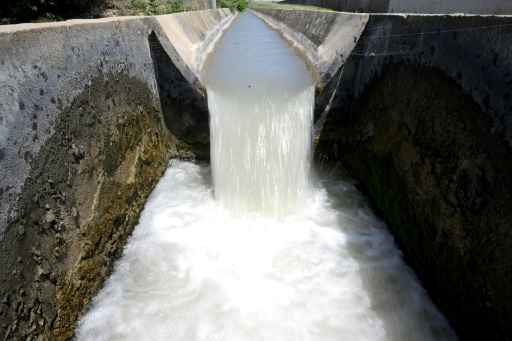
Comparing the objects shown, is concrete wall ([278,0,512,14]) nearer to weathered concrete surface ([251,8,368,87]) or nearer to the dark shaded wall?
weathered concrete surface ([251,8,368,87])

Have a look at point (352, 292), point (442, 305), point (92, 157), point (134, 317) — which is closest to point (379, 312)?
point (352, 292)

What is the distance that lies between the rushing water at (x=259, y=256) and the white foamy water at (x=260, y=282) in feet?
0.04

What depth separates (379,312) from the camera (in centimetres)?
334

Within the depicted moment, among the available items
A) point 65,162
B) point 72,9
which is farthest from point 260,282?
point 72,9

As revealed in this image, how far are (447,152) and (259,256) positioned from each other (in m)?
2.35

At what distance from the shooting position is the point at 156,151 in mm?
5219

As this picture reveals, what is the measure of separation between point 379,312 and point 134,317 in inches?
97.1

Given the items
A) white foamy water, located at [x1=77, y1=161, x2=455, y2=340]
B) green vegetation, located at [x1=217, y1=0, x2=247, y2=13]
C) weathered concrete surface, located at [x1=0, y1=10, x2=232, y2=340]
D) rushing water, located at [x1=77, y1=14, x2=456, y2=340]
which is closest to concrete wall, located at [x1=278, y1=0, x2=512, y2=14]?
rushing water, located at [x1=77, y1=14, x2=456, y2=340]

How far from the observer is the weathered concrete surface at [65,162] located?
225 cm

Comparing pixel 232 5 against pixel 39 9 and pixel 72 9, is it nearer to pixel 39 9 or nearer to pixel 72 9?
pixel 72 9

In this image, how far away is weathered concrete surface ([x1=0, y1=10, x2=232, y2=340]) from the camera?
2252mm

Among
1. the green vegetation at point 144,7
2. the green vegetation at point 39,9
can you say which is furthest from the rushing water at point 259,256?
the green vegetation at point 144,7

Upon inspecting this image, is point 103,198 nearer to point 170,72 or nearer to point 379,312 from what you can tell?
point 170,72

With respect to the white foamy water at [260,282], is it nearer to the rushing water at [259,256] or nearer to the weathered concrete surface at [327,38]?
the rushing water at [259,256]
